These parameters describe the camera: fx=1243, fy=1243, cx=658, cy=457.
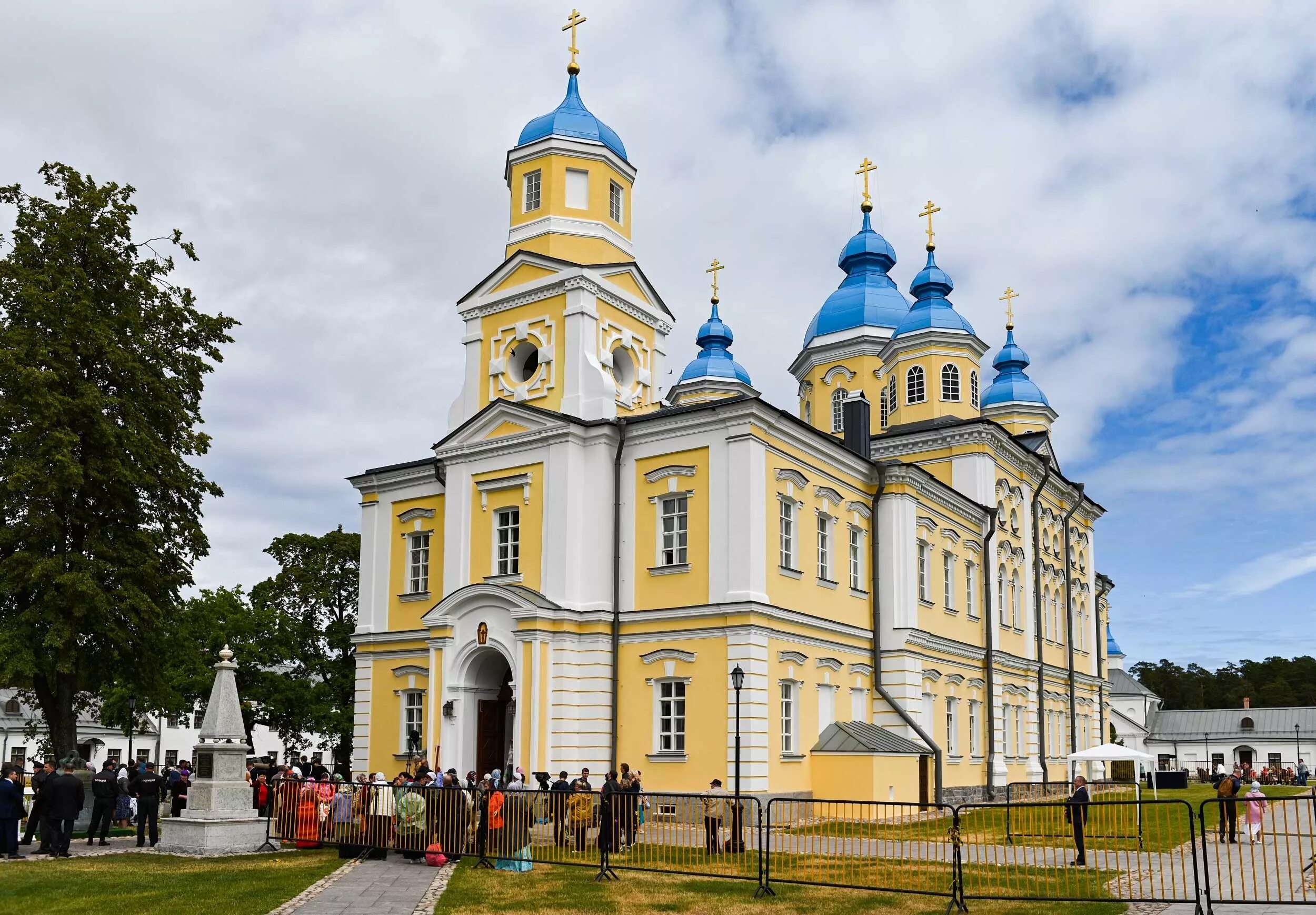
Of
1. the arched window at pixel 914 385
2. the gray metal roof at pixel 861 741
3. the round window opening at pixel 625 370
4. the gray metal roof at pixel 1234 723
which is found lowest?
the gray metal roof at pixel 1234 723

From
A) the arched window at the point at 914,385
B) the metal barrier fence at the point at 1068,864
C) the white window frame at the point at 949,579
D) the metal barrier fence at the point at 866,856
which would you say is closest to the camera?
the metal barrier fence at the point at 1068,864

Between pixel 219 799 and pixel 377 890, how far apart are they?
17.7 ft

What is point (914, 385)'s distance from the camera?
38594mm

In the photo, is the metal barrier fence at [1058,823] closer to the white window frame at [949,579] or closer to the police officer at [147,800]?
the white window frame at [949,579]

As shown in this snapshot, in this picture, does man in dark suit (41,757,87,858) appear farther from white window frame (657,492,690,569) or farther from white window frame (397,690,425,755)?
white window frame (657,492,690,569)

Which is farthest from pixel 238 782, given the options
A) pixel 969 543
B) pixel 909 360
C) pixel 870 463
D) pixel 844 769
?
pixel 909 360

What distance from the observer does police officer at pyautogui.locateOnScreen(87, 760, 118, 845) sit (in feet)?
66.7

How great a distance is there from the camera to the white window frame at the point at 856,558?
2942 centimetres

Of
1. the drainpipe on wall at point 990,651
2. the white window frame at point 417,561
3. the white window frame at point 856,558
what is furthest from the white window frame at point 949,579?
the white window frame at point 417,561

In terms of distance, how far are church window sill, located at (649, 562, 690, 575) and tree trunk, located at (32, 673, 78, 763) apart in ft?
39.6

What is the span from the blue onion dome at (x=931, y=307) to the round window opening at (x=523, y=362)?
48.4 feet

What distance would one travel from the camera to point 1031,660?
129 ft

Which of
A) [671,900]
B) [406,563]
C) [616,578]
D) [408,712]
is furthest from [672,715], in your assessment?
[671,900]

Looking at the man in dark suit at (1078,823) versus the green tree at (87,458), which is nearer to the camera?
the man in dark suit at (1078,823)
